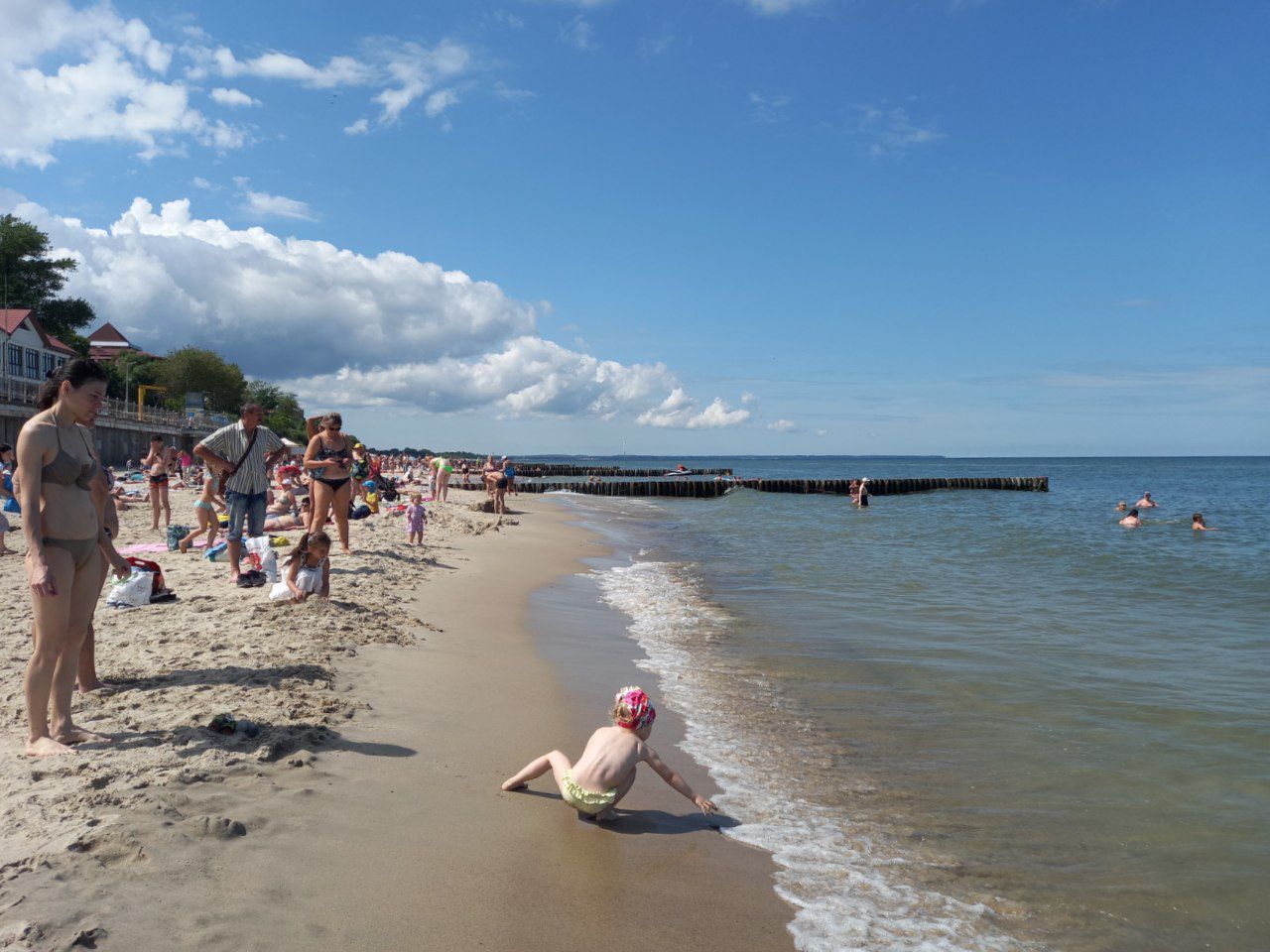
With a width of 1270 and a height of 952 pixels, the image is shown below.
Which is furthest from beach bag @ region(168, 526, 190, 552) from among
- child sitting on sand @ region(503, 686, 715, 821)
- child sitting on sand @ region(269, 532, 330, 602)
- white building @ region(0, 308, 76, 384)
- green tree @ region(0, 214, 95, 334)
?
green tree @ region(0, 214, 95, 334)

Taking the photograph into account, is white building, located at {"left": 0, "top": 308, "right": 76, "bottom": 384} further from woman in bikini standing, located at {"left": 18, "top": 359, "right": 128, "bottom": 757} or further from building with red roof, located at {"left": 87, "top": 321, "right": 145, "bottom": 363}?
woman in bikini standing, located at {"left": 18, "top": 359, "right": 128, "bottom": 757}

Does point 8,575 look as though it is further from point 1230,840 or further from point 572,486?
point 572,486

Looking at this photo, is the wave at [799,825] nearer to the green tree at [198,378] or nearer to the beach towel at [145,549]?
the beach towel at [145,549]

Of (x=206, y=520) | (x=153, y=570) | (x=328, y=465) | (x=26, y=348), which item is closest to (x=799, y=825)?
(x=153, y=570)

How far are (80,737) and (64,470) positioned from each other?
1324 millimetres

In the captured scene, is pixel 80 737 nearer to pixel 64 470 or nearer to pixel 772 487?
pixel 64 470

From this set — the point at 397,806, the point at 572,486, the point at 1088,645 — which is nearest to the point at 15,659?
the point at 397,806

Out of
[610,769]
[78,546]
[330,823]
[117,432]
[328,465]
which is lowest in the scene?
[330,823]

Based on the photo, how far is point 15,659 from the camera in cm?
571

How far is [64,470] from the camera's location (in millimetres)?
4023

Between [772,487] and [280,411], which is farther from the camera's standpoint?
[280,411]

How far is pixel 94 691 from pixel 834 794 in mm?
4409

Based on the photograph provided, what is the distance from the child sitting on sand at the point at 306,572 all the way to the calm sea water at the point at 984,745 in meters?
3.13

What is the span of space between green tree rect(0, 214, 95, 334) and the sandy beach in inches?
2702
